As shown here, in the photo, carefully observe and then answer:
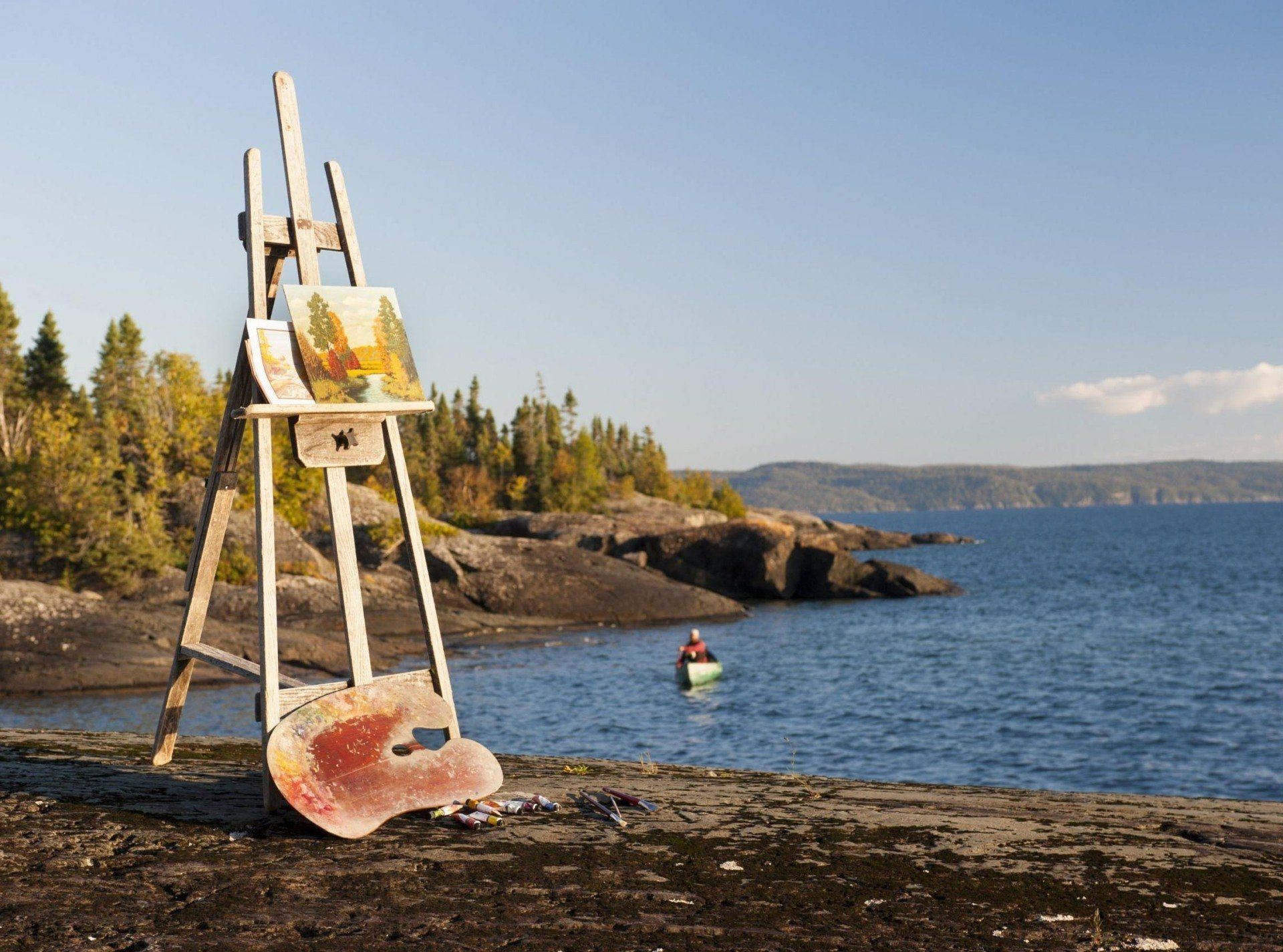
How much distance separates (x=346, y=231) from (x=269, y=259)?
690 millimetres

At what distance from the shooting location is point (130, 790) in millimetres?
8703

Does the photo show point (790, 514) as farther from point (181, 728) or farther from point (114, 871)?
point (114, 871)

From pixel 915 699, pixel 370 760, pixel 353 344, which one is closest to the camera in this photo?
pixel 370 760

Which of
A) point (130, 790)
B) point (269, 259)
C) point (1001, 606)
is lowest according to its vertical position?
point (1001, 606)

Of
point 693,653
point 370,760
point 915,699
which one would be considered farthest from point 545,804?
point 693,653

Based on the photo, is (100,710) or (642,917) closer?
(642,917)

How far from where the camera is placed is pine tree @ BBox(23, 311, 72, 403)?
269 feet

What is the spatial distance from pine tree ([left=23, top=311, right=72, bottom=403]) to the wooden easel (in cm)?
8221

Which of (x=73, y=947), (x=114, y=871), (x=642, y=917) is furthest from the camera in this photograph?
(x=114, y=871)

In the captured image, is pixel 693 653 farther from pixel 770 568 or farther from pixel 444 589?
pixel 770 568

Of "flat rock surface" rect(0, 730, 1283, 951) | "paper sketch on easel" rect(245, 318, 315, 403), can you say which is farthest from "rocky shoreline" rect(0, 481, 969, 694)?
"paper sketch on easel" rect(245, 318, 315, 403)

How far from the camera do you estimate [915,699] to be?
100ft

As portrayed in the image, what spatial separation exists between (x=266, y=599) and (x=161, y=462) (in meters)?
49.2

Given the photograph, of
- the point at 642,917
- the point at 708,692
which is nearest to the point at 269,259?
the point at 642,917
